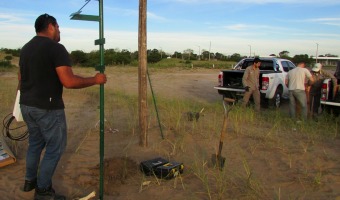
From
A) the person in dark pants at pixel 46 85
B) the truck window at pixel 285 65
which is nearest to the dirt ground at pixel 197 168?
the person in dark pants at pixel 46 85

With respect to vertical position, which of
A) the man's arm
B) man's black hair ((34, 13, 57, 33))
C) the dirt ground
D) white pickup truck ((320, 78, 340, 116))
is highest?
man's black hair ((34, 13, 57, 33))

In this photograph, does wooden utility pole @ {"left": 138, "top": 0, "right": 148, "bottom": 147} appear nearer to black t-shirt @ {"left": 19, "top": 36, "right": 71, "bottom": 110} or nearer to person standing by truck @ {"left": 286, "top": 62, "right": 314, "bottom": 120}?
black t-shirt @ {"left": 19, "top": 36, "right": 71, "bottom": 110}

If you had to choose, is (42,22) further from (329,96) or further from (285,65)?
(285,65)

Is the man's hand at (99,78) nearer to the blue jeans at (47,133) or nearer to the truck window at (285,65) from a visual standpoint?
the blue jeans at (47,133)

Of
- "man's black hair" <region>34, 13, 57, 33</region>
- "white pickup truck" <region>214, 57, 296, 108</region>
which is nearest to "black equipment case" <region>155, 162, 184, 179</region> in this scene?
"man's black hair" <region>34, 13, 57, 33</region>

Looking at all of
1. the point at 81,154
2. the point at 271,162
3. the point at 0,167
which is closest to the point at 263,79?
the point at 271,162

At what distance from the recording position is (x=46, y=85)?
3494mm

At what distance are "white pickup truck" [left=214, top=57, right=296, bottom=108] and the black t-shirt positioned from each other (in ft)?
26.1

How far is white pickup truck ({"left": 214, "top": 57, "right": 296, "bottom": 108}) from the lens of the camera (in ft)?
34.6

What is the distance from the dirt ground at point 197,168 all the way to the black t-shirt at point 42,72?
1.24 metres

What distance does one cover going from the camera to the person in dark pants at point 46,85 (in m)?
3.42

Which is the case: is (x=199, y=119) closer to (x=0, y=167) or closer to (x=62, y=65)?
(x=0, y=167)

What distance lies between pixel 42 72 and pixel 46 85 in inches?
5.3

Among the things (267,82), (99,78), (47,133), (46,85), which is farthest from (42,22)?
(267,82)
